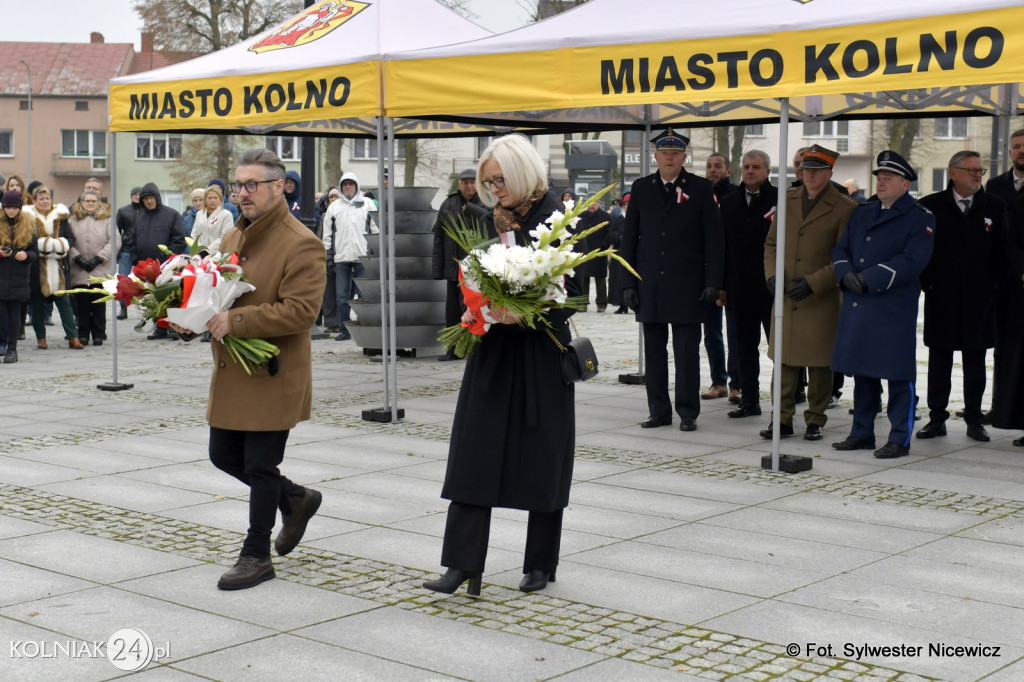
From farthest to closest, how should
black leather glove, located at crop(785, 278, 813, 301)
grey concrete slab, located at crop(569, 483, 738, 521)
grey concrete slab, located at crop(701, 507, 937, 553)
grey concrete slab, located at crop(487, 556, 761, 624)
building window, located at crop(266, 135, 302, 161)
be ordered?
building window, located at crop(266, 135, 302, 161)
black leather glove, located at crop(785, 278, 813, 301)
grey concrete slab, located at crop(569, 483, 738, 521)
grey concrete slab, located at crop(701, 507, 937, 553)
grey concrete slab, located at crop(487, 556, 761, 624)

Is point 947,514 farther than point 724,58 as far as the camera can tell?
No

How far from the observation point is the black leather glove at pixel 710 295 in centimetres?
1007

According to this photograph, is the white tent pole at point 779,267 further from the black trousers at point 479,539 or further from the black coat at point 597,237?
the black coat at point 597,237

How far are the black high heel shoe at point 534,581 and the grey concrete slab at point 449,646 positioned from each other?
54 cm

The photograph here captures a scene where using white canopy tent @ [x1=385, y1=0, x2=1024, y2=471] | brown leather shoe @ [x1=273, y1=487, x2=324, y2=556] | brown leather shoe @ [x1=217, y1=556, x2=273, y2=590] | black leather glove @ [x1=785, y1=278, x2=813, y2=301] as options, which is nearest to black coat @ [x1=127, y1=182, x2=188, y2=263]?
white canopy tent @ [x1=385, y1=0, x2=1024, y2=471]

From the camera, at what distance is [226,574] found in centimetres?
583

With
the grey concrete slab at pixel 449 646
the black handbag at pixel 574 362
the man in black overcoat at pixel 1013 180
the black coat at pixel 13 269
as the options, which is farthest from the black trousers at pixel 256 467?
the black coat at pixel 13 269

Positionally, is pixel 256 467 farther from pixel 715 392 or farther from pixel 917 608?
pixel 715 392

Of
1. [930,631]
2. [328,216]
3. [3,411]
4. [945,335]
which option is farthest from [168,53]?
[930,631]

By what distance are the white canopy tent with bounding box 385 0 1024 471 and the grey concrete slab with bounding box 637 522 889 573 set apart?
1.81 meters

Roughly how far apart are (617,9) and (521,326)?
14.0ft

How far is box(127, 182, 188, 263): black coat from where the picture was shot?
57.7ft

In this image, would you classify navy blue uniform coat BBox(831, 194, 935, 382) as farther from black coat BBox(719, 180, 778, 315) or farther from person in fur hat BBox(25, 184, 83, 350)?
person in fur hat BBox(25, 184, 83, 350)

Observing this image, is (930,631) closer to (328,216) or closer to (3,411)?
(3,411)
